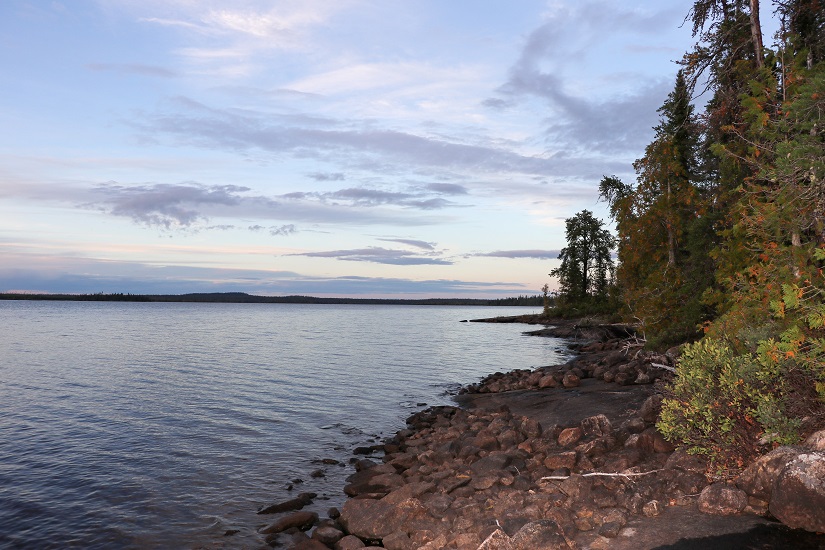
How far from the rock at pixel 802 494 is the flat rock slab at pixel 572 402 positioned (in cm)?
691

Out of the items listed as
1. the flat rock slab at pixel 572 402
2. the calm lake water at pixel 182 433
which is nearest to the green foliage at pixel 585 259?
the calm lake water at pixel 182 433

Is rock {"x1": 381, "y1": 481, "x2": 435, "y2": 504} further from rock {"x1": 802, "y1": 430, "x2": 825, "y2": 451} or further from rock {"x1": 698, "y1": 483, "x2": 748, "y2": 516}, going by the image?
rock {"x1": 802, "y1": 430, "x2": 825, "y2": 451}

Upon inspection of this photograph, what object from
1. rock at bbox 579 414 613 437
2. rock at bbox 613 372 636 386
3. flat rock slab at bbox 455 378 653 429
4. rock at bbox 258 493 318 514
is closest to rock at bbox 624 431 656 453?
rock at bbox 579 414 613 437

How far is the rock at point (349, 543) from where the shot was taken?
10219mm

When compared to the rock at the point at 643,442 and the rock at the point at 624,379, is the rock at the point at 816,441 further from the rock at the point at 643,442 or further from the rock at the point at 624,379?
A: the rock at the point at 624,379

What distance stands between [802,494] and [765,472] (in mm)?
833

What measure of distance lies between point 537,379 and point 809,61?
16172 millimetres

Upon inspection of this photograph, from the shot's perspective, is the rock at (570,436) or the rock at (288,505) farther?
the rock at (570,436)

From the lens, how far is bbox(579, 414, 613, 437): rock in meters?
13.6

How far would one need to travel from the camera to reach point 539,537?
823 centimetres

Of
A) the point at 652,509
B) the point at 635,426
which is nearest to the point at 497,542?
the point at 652,509

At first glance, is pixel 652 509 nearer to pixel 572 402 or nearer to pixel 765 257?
pixel 765 257

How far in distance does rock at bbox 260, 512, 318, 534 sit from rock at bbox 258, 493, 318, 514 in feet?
2.56

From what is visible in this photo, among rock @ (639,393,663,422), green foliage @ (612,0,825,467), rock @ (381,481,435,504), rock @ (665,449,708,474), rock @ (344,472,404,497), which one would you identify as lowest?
rock @ (344,472,404,497)
